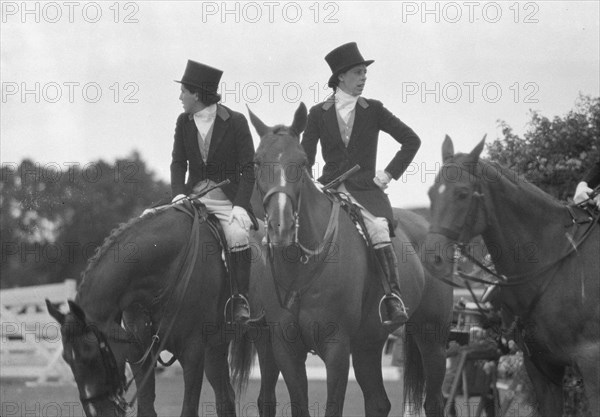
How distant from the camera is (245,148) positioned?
9859mm

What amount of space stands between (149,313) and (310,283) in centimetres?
155

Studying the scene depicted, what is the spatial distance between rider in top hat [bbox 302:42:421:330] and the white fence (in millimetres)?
11694

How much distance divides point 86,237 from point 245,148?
4464cm

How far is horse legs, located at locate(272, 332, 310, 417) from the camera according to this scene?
26.8 feet

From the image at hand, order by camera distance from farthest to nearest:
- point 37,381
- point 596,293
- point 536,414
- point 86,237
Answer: point 86,237 → point 37,381 → point 536,414 → point 596,293

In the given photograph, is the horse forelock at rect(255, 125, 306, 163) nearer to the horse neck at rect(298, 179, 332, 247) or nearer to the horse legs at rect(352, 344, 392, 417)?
the horse neck at rect(298, 179, 332, 247)

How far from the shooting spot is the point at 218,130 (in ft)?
32.1

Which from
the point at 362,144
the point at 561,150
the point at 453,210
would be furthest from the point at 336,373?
the point at 561,150

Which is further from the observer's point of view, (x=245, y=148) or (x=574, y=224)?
(x=245, y=148)

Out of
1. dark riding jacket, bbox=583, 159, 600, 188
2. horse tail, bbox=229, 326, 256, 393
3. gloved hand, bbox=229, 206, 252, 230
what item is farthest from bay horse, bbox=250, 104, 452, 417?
horse tail, bbox=229, 326, 256, 393

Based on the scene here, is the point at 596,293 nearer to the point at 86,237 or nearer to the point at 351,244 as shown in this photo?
the point at 351,244

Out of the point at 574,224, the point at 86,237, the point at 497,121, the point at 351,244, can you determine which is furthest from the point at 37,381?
the point at 86,237

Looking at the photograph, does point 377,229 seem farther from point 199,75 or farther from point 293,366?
point 199,75

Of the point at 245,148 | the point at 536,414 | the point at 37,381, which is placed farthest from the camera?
the point at 37,381
